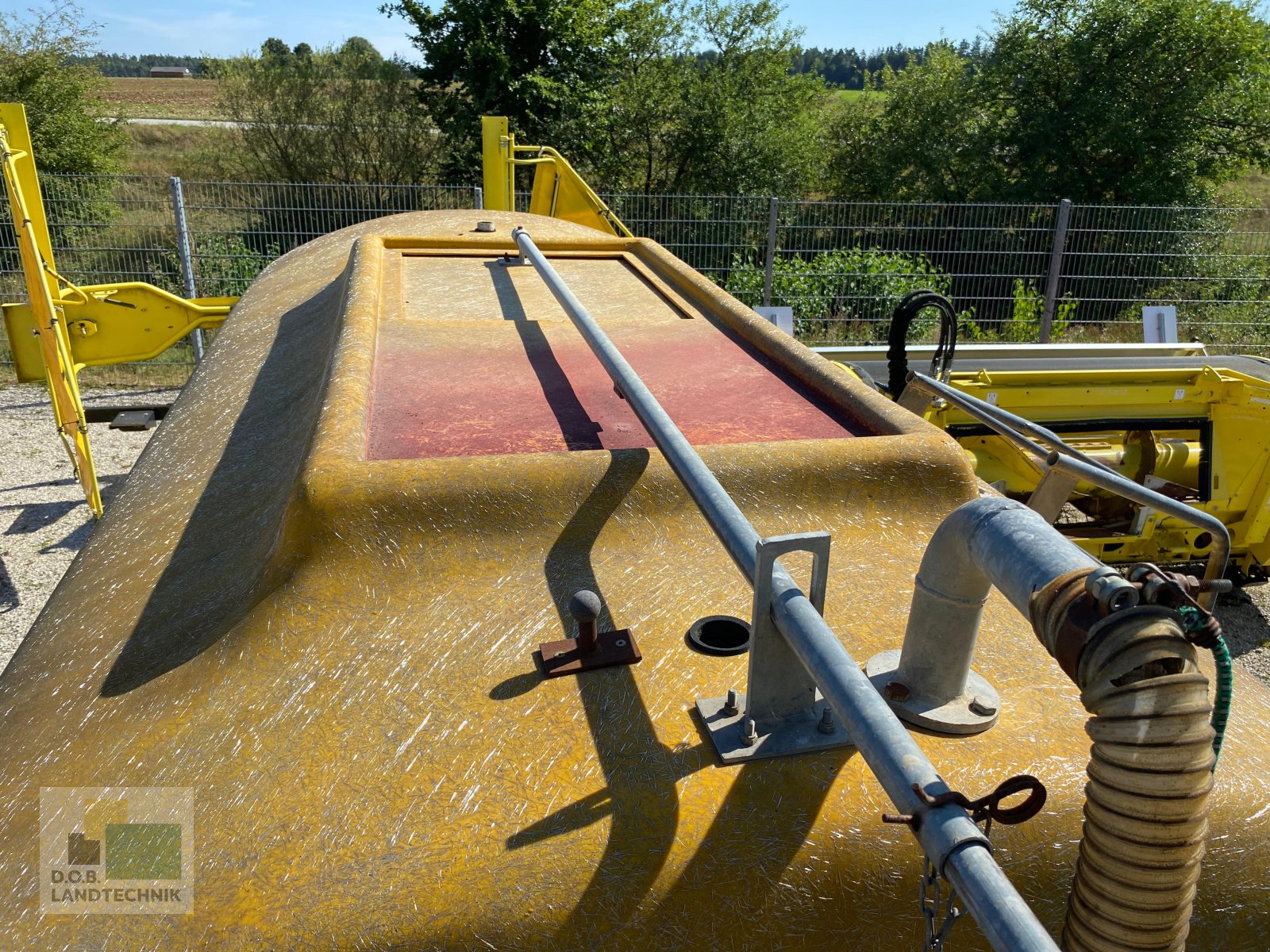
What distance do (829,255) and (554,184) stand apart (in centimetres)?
475

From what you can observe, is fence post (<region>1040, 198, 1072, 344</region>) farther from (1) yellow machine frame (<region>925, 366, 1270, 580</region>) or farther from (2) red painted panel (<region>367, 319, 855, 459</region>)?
(2) red painted panel (<region>367, 319, 855, 459</region>)

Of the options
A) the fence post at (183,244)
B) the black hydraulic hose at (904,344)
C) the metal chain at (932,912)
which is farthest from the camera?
the fence post at (183,244)

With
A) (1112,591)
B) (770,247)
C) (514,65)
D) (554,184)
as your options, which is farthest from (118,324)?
(514,65)

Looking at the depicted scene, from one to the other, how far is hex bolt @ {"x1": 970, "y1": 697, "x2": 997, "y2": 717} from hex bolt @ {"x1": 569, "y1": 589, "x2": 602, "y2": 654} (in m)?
0.61

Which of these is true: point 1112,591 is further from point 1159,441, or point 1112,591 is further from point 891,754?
point 1159,441

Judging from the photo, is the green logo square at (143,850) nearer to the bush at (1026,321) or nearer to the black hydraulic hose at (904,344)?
the black hydraulic hose at (904,344)

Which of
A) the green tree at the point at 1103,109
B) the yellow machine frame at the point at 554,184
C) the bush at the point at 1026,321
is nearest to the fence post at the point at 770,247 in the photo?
the bush at the point at 1026,321

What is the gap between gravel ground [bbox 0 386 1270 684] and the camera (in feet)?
16.7

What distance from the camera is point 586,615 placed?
59.4 inches

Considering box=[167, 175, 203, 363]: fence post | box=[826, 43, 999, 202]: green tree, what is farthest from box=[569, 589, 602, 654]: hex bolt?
box=[826, 43, 999, 202]: green tree

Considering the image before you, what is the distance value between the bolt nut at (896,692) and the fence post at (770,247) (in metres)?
8.78

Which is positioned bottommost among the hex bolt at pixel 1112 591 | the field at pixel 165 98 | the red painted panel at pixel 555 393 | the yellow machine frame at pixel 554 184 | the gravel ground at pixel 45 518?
the gravel ground at pixel 45 518

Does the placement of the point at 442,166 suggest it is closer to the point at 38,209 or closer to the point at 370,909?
the point at 38,209

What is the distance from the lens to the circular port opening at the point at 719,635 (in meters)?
1.63
